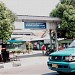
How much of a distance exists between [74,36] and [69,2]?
6.63 m

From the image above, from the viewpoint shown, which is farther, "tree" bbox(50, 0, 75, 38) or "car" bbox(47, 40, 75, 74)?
"tree" bbox(50, 0, 75, 38)

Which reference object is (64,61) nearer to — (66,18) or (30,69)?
(30,69)

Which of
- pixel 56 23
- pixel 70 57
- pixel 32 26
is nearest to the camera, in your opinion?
pixel 70 57

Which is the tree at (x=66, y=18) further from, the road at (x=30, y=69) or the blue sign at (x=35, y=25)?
the road at (x=30, y=69)

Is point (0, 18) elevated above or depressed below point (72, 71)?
above

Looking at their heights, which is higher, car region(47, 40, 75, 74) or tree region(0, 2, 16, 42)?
tree region(0, 2, 16, 42)

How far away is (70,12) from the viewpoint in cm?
3428

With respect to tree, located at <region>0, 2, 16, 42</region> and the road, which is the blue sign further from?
the road

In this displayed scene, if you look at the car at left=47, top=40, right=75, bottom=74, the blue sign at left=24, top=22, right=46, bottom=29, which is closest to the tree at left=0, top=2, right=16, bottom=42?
the blue sign at left=24, top=22, right=46, bottom=29

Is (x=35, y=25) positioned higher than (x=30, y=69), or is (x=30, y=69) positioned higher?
(x=35, y=25)

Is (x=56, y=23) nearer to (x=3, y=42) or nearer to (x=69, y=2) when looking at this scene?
(x=69, y=2)

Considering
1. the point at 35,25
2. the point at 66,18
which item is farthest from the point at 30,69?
the point at 66,18

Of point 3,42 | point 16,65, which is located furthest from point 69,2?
point 16,65

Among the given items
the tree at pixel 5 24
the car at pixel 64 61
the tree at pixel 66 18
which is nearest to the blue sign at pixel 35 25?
the tree at pixel 66 18
